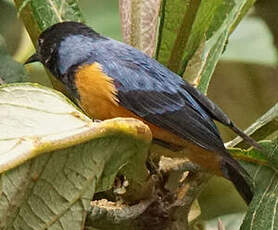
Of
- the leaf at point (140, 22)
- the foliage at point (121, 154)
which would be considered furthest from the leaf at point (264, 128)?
the leaf at point (140, 22)

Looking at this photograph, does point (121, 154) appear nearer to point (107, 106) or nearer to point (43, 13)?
point (107, 106)

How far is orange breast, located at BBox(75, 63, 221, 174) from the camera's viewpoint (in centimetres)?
110

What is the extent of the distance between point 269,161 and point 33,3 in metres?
0.45

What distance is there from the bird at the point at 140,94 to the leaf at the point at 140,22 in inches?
1.4

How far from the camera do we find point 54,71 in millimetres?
1234

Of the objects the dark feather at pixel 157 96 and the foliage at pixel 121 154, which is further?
the dark feather at pixel 157 96

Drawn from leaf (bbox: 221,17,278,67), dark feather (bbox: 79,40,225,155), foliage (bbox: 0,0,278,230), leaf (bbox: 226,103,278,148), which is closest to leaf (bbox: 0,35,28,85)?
foliage (bbox: 0,0,278,230)

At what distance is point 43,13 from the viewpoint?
1.21 m

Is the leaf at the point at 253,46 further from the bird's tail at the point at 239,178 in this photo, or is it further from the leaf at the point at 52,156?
the leaf at the point at 52,156

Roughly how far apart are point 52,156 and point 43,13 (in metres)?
0.52

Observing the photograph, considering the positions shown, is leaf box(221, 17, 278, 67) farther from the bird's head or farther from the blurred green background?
the bird's head

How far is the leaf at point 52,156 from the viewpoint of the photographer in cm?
72

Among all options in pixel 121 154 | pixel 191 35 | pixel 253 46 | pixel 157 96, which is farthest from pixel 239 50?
pixel 121 154

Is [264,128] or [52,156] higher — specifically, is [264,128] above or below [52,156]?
below
